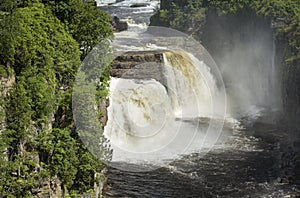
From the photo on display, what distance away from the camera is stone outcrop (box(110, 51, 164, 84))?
34719 millimetres

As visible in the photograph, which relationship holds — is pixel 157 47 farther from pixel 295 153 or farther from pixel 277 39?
pixel 295 153

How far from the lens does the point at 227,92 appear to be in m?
40.4

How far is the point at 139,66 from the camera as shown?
117 feet

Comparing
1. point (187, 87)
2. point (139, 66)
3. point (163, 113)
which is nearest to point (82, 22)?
point (163, 113)

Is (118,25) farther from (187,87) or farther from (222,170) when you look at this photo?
(222,170)

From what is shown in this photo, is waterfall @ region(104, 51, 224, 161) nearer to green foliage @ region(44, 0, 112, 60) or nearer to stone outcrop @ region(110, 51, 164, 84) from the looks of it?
stone outcrop @ region(110, 51, 164, 84)

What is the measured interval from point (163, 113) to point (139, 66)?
4908 millimetres

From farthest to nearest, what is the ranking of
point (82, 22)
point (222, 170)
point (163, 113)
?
1. point (163, 113)
2. point (222, 170)
3. point (82, 22)

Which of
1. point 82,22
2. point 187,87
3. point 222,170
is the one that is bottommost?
point 222,170

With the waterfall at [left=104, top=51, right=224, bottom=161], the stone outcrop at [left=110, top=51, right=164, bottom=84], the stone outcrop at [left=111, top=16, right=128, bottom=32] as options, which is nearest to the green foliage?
the waterfall at [left=104, top=51, right=224, bottom=161]

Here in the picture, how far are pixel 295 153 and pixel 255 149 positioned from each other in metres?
2.22

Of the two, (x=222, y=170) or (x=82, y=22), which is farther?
(x=222, y=170)

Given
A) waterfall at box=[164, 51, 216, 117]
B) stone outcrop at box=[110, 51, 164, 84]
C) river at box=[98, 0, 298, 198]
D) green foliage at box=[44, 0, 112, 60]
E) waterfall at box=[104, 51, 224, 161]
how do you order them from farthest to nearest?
waterfall at box=[164, 51, 216, 117], stone outcrop at box=[110, 51, 164, 84], waterfall at box=[104, 51, 224, 161], river at box=[98, 0, 298, 198], green foliage at box=[44, 0, 112, 60]

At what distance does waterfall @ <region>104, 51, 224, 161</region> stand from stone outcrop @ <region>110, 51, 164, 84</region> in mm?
522
